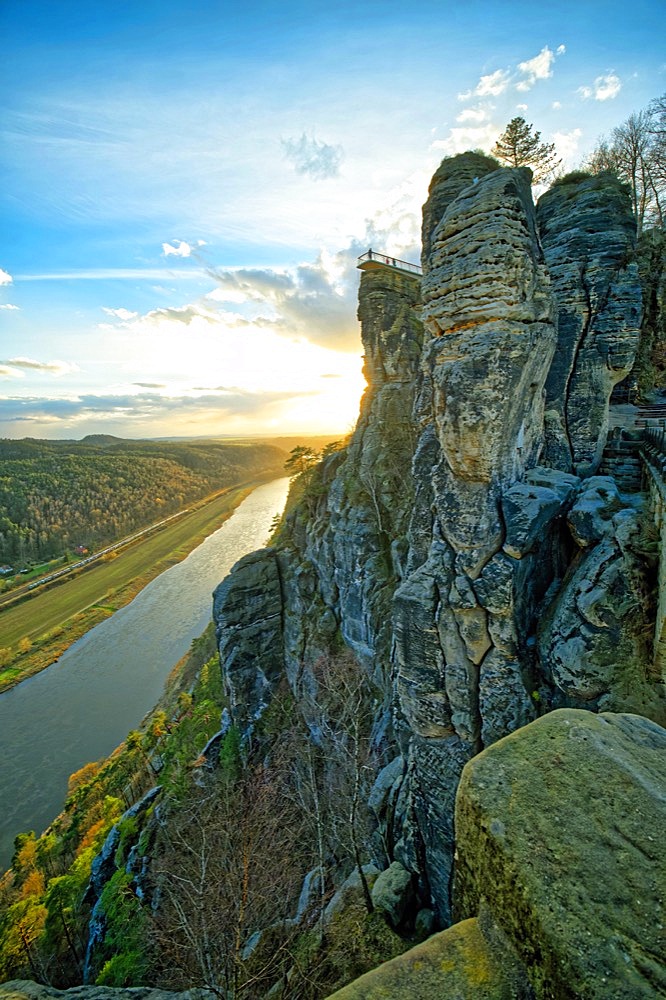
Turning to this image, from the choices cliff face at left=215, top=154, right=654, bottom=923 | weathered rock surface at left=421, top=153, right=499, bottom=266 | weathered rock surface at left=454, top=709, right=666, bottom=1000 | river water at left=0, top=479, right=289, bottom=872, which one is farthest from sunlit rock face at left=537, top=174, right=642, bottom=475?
river water at left=0, top=479, right=289, bottom=872

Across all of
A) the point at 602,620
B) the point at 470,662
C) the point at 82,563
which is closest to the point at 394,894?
the point at 470,662

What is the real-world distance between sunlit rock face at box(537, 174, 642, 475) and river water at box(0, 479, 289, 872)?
3614cm

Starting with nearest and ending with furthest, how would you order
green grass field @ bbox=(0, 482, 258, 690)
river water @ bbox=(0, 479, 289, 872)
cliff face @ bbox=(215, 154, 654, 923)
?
cliff face @ bbox=(215, 154, 654, 923) → river water @ bbox=(0, 479, 289, 872) → green grass field @ bbox=(0, 482, 258, 690)

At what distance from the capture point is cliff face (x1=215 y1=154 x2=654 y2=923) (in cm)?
817

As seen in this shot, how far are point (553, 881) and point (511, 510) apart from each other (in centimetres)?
706

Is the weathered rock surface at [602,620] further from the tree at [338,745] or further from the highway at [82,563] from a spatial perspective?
the highway at [82,563]

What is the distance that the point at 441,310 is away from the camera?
9.96 m

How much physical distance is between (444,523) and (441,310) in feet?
16.4

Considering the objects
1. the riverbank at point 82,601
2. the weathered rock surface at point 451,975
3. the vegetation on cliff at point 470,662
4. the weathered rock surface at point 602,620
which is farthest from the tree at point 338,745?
the riverbank at point 82,601

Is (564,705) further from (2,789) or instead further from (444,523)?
(2,789)

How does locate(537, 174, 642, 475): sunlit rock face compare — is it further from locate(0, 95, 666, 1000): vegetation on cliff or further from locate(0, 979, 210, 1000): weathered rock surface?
locate(0, 979, 210, 1000): weathered rock surface

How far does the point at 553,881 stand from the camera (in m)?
3.11

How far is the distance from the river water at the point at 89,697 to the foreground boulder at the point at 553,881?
33.4 meters

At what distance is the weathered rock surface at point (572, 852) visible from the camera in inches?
109
